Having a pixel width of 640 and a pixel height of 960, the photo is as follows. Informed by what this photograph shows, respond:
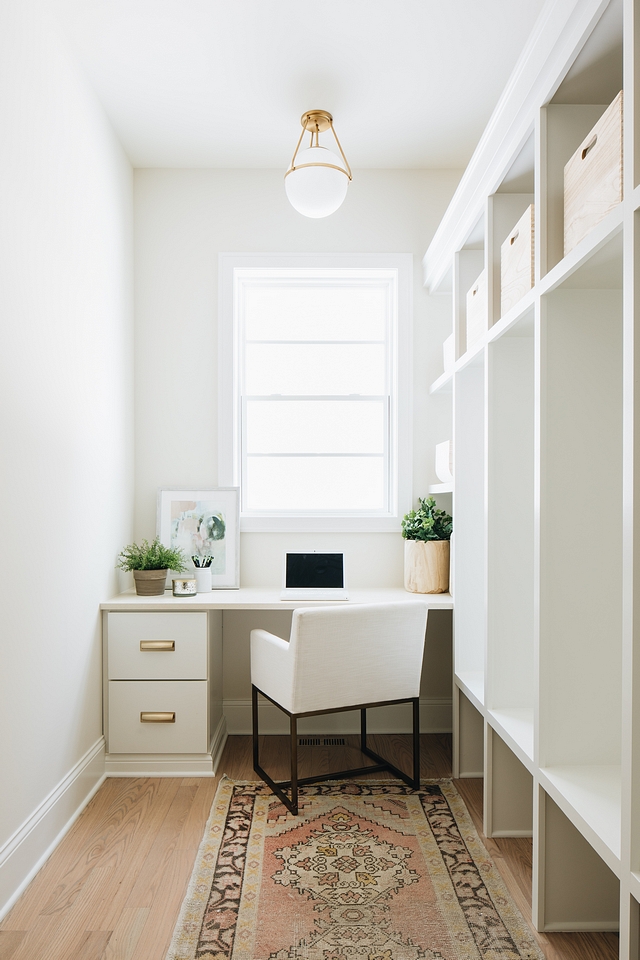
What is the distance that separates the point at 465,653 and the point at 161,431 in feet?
5.91

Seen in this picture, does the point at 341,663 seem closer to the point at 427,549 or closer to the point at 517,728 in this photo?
the point at 517,728

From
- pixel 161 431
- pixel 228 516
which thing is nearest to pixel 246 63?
pixel 161 431

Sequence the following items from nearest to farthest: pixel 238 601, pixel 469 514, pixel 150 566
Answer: pixel 469 514
pixel 238 601
pixel 150 566

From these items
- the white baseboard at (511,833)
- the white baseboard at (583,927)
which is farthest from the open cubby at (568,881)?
the white baseboard at (511,833)

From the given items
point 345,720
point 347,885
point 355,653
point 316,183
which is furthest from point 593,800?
point 316,183

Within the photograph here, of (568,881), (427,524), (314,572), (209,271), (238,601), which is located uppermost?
(209,271)

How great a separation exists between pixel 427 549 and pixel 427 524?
4.5 inches

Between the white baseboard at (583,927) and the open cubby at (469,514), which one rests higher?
the open cubby at (469,514)

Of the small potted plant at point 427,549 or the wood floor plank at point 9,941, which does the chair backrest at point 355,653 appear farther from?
the wood floor plank at point 9,941

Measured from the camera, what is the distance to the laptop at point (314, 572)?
303 cm

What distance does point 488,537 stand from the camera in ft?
7.32

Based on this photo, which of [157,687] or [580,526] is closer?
[580,526]

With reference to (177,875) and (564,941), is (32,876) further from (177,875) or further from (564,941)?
(564,941)

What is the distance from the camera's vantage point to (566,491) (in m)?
1.72
